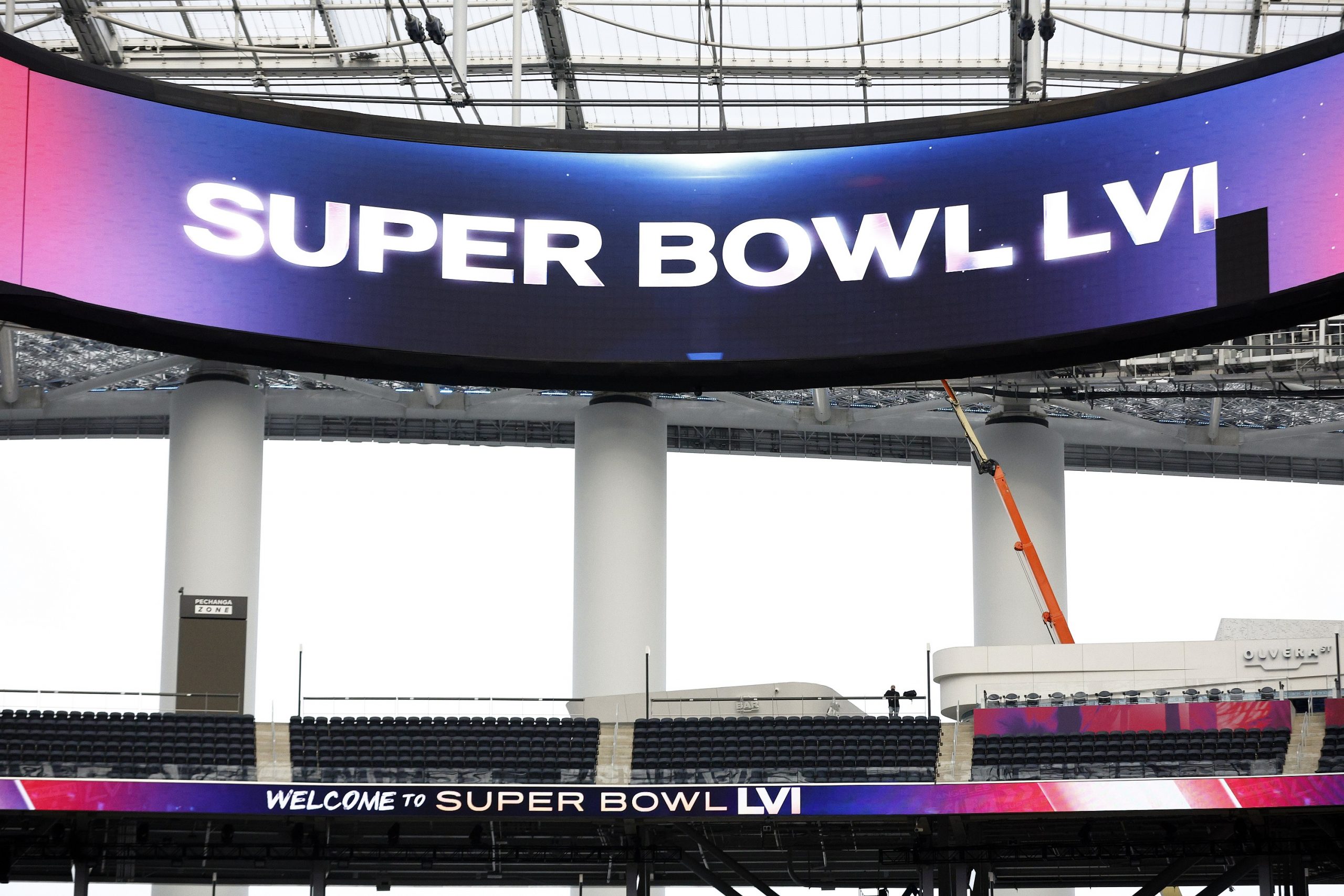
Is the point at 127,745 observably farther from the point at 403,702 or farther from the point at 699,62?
the point at 699,62

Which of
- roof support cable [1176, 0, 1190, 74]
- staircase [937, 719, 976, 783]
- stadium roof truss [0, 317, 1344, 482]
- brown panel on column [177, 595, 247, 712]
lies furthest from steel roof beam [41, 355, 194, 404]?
roof support cable [1176, 0, 1190, 74]

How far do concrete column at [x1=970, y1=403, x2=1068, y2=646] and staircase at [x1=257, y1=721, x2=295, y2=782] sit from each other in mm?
17706

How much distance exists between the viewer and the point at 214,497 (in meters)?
37.4

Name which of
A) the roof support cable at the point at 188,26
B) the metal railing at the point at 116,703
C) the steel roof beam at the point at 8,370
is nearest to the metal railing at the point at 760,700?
the metal railing at the point at 116,703

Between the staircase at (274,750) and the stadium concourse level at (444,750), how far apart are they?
191 millimetres

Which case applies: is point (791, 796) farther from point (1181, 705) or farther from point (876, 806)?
point (1181, 705)

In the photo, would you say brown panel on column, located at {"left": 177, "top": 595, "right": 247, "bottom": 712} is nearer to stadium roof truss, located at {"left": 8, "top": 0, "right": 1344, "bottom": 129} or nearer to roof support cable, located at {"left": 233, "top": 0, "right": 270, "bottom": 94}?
stadium roof truss, located at {"left": 8, "top": 0, "right": 1344, "bottom": 129}

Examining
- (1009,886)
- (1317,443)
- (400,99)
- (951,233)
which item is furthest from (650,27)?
(1317,443)

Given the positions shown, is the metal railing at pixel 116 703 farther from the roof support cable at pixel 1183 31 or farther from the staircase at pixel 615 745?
the roof support cable at pixel 1183 31

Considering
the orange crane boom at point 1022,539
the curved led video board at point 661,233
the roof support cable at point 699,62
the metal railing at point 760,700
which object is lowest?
the metal railing at point 760,700

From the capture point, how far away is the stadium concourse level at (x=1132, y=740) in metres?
23.8

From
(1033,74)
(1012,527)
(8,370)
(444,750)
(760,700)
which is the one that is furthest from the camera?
(8,370)

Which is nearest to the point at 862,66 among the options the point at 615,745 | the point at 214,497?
the point at 615,745

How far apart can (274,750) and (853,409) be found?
19987mm
